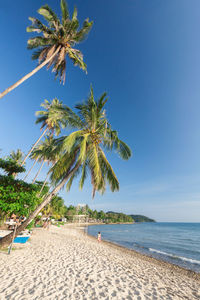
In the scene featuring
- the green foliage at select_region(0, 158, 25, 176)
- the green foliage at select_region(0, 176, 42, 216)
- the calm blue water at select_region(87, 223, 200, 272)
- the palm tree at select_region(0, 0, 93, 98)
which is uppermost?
the palm tree at select_region(0, 0, 93, 98)

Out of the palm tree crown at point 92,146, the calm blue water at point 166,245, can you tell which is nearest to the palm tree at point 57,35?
the palm tree crown at point 92,146

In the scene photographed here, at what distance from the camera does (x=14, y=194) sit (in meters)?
6.34

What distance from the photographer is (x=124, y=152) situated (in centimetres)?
830

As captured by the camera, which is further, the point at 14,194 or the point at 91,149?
the point at 91,149

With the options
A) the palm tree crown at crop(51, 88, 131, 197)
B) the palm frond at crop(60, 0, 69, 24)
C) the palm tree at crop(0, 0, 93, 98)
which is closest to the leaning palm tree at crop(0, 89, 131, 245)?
the palm tree crown at crop(51, 88, 131, 197)

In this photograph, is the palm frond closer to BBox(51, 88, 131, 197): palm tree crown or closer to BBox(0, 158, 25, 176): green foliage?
BBox(51, 88, 131, 197): palm tree crown

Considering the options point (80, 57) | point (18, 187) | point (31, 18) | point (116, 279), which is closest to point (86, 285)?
point (116, 279)

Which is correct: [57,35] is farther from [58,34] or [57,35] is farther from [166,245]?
[166,245]

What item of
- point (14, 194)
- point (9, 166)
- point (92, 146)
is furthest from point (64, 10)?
point (14, 194)

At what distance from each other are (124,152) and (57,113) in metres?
4.31

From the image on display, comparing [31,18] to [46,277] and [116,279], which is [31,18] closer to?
[46,277]

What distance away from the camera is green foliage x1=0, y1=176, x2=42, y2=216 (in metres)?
6.24

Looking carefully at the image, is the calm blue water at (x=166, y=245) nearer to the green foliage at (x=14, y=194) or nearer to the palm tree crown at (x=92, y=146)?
the palm tree crown at (x=92, y=146)

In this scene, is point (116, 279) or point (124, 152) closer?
point (116, 279)
